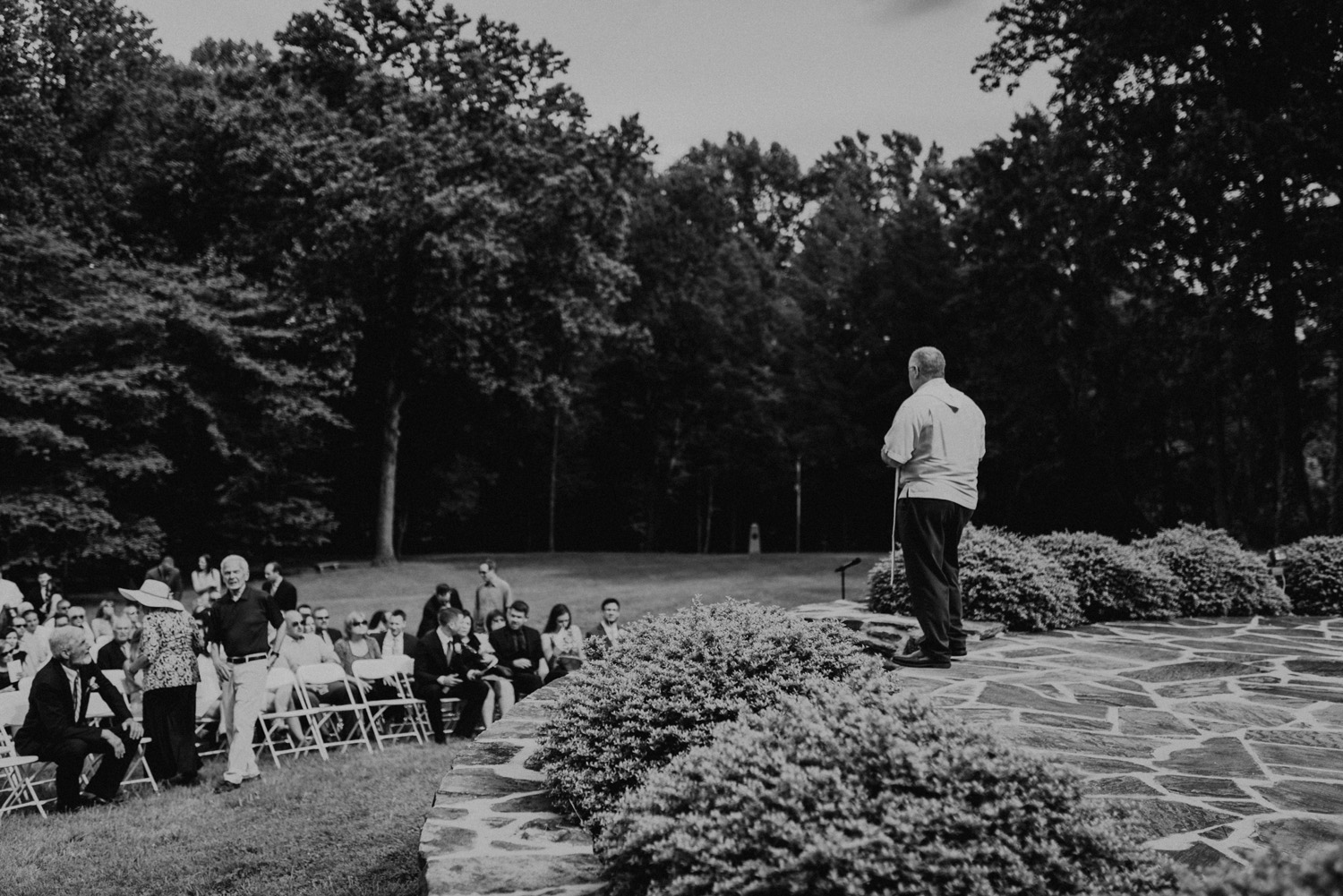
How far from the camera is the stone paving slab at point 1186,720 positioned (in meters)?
3.86

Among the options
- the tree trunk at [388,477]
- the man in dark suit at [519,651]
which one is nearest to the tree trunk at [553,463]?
the tree trunk at [388,477]

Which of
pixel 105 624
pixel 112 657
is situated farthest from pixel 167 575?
pixel 112 657

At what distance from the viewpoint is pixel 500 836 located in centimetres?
387

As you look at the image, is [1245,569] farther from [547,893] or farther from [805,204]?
[805,204]

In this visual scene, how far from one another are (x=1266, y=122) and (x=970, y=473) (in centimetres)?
1516

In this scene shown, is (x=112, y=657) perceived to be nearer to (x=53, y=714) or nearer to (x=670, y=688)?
(x=53, y=714)

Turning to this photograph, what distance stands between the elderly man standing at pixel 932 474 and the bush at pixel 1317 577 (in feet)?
23.5

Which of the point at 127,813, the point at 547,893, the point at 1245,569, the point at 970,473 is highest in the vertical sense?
the point at 970,473

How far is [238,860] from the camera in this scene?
240 inches

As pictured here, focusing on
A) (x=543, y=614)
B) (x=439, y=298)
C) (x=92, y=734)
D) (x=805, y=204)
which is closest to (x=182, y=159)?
(x=439, y=298)

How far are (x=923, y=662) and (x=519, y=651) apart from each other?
553 centimetres

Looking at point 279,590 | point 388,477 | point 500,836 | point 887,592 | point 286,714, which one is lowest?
point 286,714

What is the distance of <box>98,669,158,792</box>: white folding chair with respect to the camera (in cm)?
848

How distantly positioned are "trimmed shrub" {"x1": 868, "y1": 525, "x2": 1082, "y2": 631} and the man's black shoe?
196 centimetres
